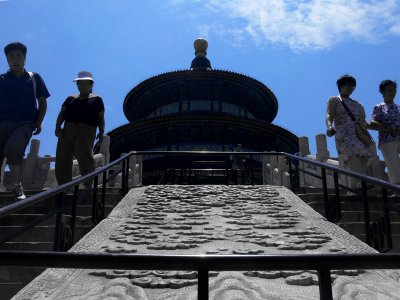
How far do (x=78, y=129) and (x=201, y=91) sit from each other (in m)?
17.4

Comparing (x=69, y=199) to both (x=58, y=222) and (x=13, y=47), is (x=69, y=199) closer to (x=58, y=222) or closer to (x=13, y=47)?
(x=13, y=47)

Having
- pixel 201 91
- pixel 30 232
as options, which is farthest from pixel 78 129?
pixel 201 91

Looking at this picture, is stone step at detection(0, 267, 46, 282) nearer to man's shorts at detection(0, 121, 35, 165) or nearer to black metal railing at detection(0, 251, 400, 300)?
man's shorts at detection(0, 121, 35, 165)

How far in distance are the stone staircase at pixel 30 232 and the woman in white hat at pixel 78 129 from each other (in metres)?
0.66

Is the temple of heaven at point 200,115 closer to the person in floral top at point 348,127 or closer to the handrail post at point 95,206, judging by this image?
the person in floral top at point 348,127

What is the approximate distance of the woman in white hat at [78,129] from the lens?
716 cm

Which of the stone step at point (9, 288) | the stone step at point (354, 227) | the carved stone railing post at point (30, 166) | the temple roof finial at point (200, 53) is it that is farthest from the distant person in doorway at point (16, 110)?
the temple roof finial at point (200, 53)

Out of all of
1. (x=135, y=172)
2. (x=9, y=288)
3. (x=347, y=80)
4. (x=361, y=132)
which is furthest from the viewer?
(x=135, y=172)

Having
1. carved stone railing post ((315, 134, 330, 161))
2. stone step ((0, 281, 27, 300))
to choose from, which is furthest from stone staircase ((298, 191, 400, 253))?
carved stone railing post ((315, 134, 330, 161))

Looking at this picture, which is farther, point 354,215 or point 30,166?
point 30,166

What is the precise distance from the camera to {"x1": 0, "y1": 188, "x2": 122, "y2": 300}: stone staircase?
448 cm

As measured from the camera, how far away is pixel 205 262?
1856 millimetres

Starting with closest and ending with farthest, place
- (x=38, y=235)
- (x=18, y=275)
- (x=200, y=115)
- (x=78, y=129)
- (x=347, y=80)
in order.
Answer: (x=18, y=275) → (x=38, y=235) → (x=78, y=129) → (x=347, y=80) → (x=200, y=115)

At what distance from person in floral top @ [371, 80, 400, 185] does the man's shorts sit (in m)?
6.14
